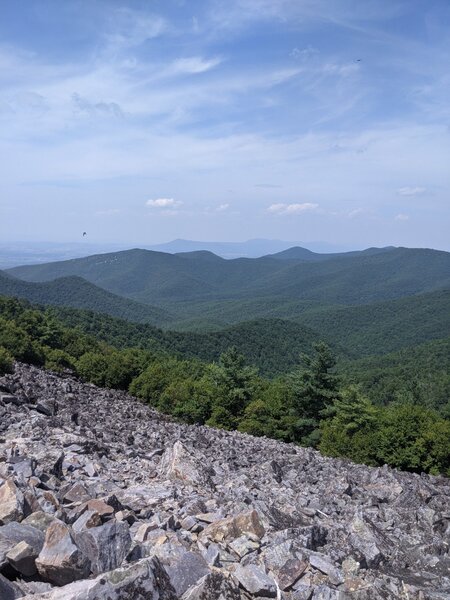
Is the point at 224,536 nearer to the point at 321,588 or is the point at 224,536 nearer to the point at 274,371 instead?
the point at 321,588

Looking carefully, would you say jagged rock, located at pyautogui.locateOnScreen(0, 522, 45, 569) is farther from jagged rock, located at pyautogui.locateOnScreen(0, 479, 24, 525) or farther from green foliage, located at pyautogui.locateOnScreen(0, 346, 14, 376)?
green foliage, located at pyautogui.locateOnScreen(0, 346, 14, 376)

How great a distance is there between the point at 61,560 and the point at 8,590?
68 cm

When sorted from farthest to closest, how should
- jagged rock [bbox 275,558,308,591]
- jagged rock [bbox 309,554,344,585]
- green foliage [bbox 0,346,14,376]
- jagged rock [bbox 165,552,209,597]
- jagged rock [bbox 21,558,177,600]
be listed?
green foliage [bbox 0,346,14,376]
jagged rock [bbox 309,554,344,585]
jagged rock [bbox 275,558,308,591]
jagged rock [bbox 165,552,209,597]
jagged rock [bbox 21,558,177,600]

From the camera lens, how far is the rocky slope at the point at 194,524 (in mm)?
6066

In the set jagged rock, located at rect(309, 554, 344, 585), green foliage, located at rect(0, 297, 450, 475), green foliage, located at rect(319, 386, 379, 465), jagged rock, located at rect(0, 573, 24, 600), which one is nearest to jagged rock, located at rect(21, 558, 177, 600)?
jagged rock, located at rect(0, 573, 24, 600)

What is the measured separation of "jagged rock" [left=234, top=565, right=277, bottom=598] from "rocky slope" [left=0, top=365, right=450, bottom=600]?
0.06 ft

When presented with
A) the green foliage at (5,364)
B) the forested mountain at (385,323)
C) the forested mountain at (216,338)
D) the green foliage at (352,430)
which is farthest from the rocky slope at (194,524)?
the forested mountain at (385,323)

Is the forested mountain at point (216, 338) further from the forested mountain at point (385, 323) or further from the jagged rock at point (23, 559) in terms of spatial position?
the jagged rock at point (23, 559)

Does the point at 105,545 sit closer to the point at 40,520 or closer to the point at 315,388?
the point at 40,520

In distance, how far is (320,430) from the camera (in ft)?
106

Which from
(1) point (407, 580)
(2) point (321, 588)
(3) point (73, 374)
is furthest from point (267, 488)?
(3) point (73, 374)

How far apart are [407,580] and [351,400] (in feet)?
75.8

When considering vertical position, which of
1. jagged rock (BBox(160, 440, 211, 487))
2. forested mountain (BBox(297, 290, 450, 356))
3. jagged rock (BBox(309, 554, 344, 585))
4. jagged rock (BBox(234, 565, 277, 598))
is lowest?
forested mountain (BBox(297, 290, 450, 356))

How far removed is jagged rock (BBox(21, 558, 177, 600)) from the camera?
530cm
